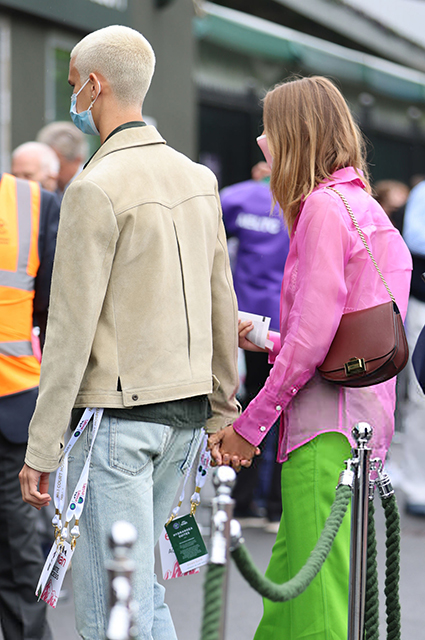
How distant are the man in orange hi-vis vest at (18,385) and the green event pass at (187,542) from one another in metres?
0.79

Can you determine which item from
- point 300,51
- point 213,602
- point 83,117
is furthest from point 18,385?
point 300,51

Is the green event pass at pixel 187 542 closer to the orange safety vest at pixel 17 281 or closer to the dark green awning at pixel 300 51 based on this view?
the orange safety vest at pixel 17 281

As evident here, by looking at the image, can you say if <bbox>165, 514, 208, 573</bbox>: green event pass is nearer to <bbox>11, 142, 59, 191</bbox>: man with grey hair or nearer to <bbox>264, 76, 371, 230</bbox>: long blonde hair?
<bbox>264, 76, 371, 230</bbox>: long blonde hair

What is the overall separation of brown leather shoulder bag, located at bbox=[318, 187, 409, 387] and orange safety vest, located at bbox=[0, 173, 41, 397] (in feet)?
3.88

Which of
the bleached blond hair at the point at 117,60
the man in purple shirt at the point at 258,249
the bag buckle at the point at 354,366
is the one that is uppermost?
the bleached blond hair at the point at 117,60

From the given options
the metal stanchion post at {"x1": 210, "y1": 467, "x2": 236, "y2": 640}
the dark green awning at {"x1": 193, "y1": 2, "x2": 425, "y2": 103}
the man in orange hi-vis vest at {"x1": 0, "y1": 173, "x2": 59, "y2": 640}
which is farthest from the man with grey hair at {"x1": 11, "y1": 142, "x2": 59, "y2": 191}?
the dark green awning at {"x1": 193, "y1": 2, "x2": 425, "y2": 103}

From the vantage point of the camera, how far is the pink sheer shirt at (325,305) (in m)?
2.60

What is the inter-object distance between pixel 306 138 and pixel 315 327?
1.91ft

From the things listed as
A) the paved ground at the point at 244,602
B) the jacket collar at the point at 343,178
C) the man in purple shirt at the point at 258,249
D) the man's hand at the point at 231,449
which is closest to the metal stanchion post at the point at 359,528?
the man's hand at the point at 231,449

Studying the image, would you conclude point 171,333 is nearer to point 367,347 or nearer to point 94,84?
point 367,347

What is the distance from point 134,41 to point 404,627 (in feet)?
9.76

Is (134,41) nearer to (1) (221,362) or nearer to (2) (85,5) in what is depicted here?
(1) (221,362)

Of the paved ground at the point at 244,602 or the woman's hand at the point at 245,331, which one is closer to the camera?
the woman's hand at the point at 245,331

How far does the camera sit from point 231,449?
2736 millimetres
